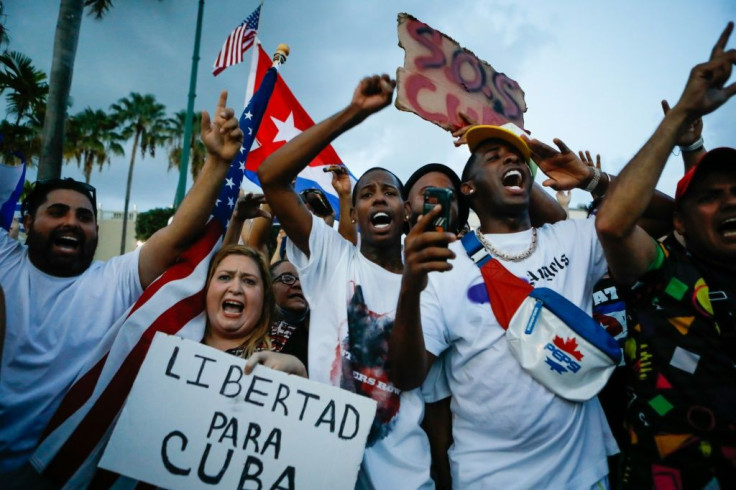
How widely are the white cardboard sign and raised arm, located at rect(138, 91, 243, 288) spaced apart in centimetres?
70

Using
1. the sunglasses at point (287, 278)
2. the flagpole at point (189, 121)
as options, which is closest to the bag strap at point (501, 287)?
the sunglasses at point (287, 278)

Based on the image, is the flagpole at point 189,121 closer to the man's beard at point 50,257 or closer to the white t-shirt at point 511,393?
the man's beard at point 50,257

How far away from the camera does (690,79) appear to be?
1774 millimetres

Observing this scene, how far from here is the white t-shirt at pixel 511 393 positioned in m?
1.85

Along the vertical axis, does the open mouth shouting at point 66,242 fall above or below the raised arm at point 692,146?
below

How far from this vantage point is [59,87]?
6492 millimetres

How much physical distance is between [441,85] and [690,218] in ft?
6.23

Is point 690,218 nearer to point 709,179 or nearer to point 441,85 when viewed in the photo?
point 709,179

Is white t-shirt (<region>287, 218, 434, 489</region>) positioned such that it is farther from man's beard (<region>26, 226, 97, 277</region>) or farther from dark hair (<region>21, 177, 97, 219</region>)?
dark hair (<region>21, 177, 97, 219</region>)

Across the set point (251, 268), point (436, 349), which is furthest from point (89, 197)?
point (436, 349)

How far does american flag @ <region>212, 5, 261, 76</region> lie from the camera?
6.23 metres

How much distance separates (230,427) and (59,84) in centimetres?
705

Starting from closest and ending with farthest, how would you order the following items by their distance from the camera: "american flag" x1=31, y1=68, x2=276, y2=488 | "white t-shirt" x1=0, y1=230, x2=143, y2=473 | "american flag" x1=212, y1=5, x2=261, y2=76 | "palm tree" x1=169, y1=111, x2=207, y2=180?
1. "american flag" x1=31, y1=68, x2=276, y2=488
2. "white t-shirt" x1=0, y1=230, x2=143, y2=473
3. "american flag" x1=212, y1=5, x2=261, y2=76
4. "palm tree" x1=169, y1=111, x2=207, y2=180

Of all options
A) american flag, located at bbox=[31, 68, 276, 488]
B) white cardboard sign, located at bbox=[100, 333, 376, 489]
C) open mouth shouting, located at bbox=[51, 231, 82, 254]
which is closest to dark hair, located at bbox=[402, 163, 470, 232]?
american flag, located at bbox=[31, 68, 276, 488]
